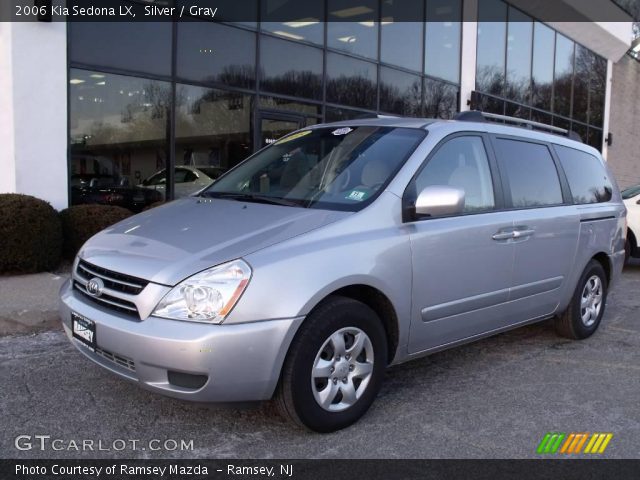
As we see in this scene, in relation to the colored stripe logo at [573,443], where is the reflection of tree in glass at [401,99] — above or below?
above

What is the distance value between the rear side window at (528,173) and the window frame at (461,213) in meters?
0.10

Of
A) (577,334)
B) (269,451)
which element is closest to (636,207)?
(577,334)

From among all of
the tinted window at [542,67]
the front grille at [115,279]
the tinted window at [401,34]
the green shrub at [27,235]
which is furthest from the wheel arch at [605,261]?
the tinted window at [542,67]

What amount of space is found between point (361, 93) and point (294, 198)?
1001 centimetres

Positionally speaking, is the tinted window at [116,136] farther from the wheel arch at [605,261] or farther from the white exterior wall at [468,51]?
the white exterior wall at [468,51]

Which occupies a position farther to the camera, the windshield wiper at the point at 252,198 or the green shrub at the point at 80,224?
the green shrub at the point at 80,224

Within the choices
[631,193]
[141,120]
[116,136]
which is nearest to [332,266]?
[116,136]

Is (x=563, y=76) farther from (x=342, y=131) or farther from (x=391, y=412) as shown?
(x=391, y=412)

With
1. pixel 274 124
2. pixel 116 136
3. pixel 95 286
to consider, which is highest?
pixel 274 124

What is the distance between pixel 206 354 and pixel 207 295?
11.1 inches

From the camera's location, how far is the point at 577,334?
535 cm

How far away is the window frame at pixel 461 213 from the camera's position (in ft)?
12.0

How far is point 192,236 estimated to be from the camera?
330 centimetres
